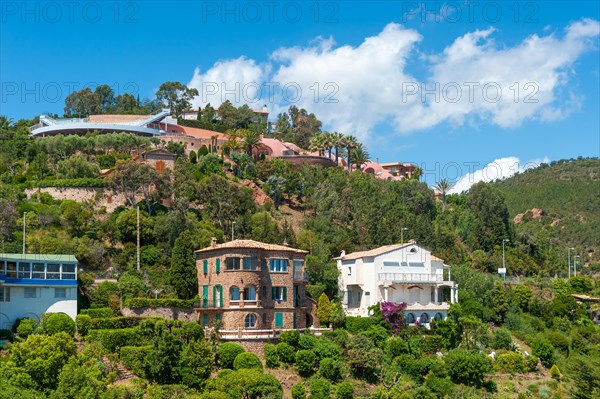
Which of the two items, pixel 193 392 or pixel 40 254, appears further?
pixel 40 254

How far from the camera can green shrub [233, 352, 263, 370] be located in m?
48.1

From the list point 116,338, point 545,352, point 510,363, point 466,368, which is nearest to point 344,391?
point 466,368

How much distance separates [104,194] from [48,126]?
2229 cm

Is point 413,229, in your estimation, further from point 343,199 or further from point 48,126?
point 48,126

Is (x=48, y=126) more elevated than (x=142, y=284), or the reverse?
(x=48, y=126)

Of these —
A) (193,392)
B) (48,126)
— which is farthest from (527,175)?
(193,392)

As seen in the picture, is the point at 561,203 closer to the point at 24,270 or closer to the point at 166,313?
the point at 166,313

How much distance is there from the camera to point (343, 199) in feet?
265

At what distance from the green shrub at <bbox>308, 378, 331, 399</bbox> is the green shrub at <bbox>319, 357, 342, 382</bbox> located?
1013 mm

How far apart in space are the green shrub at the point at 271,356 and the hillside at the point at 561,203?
156 ft

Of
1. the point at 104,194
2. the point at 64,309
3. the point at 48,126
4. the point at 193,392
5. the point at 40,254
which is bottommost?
the point at 193,392

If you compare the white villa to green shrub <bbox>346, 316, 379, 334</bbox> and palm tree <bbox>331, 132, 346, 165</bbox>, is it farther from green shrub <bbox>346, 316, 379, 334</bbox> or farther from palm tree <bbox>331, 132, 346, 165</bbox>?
palm tree <bbox>331, 132, 346, 165</bbox>

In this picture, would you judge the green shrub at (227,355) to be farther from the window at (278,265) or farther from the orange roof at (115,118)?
the orange roof at (115,118)

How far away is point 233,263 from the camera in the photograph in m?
54.0
